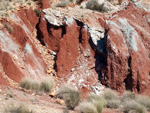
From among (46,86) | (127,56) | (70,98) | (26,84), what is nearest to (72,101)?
(70,98)

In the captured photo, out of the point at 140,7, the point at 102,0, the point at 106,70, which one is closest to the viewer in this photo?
the point at 106,70

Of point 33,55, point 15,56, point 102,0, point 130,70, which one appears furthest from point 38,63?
point 102,0

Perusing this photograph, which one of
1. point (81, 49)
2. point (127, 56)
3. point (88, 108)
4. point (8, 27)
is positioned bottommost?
point (81, 49)

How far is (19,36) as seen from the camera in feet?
42.0

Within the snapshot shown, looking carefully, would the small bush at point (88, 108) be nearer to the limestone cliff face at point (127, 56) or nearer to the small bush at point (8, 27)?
the limestone cliff face at point (127, 56)

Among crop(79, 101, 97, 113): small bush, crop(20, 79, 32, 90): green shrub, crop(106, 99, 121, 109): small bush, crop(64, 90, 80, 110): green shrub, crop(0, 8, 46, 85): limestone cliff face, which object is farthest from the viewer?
crop(0, 8, 46, 85): limestone cliff face

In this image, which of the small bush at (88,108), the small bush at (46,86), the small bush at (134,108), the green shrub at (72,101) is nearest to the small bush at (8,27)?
the small bush at (46,86)

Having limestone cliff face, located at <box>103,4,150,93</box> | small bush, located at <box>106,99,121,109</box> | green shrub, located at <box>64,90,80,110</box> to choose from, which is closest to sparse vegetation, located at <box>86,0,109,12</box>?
limestone cliff face, located at <box>103,4,150,93</box>

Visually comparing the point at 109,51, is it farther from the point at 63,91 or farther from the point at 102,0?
the point at 102,0

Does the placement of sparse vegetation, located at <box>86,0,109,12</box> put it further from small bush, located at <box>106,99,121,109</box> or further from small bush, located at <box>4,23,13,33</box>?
small bush, located at <box>106,99,121,109</box>

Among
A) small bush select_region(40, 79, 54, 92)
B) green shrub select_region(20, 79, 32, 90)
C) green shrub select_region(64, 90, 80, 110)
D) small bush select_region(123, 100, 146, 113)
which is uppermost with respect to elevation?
green shrub select_region(64, 90, 80, 110)

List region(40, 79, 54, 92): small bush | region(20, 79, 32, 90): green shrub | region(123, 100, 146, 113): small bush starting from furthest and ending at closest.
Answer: region(40, 79, 54, 92): small bush → region(20, 79, 32, 90): green shrub → region(123, 100, 146, 113): small bush

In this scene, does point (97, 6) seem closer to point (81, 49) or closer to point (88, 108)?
point (81, 49)

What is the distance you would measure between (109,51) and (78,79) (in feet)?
8.24
